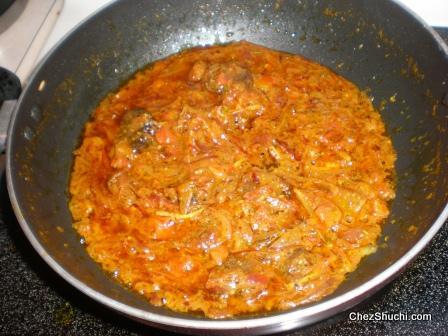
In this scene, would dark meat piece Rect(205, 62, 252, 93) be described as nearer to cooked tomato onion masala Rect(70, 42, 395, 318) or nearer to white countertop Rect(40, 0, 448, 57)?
cooked tomato onion masala Rect(70, 42, 395, 318)

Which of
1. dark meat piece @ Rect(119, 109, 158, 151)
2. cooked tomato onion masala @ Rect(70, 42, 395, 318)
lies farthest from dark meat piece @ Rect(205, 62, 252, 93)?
dark meat piece @ Rect(119, 109, 158, 151)

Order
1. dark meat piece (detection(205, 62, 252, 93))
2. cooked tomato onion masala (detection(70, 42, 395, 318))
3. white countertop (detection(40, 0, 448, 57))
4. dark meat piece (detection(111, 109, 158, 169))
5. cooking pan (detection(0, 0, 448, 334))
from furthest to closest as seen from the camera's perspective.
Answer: white countertop (detection(40, 0, 448, 57))
dark meat piece (detection(205, 62, 252, 93))
dark meat piece (detection(111, 109, 158, 169))
cooked tomato onion masala (detection(70, 42, 395, 318))
cooking pan (detection(0, 0, 448, 334))

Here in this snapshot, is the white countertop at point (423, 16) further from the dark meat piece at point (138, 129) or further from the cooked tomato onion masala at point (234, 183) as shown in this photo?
the dark meat piece at point (138, 129)

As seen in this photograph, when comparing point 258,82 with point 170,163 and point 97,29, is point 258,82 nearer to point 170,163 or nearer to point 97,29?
point 170,163

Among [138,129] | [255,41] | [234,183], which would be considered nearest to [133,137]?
[138,129]

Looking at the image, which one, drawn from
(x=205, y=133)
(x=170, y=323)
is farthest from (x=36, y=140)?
(x=170, y=323)

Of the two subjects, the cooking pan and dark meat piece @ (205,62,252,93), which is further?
dark meat piece @ (205,62,252,93)
